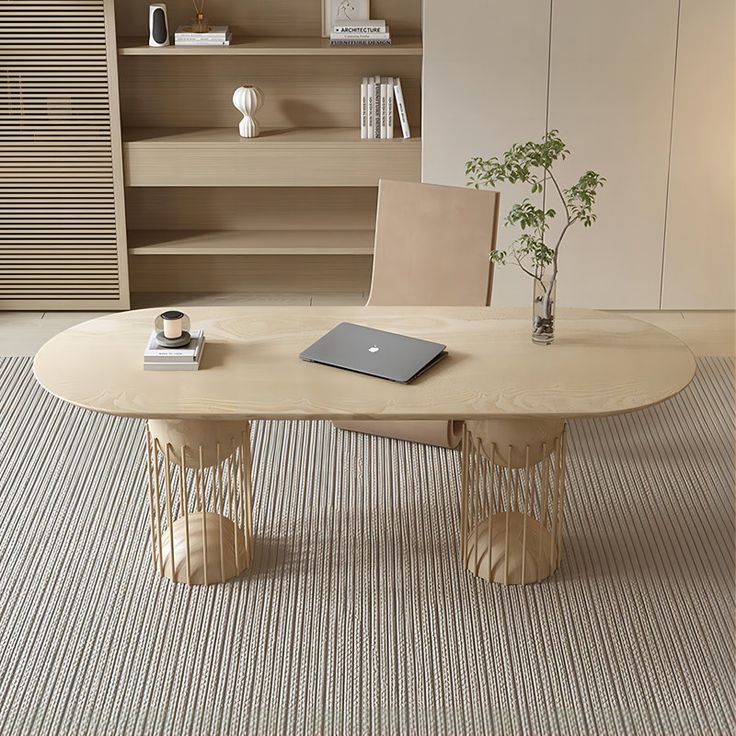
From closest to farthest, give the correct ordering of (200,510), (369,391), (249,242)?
1. (369,391)
2. (200,510)
3. (249,242)

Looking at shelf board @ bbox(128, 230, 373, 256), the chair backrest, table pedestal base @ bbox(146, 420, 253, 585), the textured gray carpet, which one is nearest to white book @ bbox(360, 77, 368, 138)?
shelf board @ bbox(128, 230, 373, 256)

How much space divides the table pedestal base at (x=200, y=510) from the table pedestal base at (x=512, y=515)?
599 millimetres

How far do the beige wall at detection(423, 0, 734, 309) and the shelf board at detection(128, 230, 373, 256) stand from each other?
55cm

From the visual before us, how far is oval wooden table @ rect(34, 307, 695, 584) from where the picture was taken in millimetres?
2611

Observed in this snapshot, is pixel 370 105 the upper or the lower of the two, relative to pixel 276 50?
lower

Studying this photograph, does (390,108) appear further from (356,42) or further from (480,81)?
(480,81)

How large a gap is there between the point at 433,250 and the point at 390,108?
1.33 meters

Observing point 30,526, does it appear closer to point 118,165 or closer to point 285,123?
point 118,165

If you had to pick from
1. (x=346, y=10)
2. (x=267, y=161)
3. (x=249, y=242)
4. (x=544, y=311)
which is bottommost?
(x=249, y=242)

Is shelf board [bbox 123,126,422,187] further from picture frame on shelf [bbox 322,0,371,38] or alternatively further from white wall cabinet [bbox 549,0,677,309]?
white wall cabinet [bbox 549,0,677,309]

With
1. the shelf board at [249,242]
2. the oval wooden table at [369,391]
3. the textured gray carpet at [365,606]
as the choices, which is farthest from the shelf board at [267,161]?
the oval wooden table at [369,391]

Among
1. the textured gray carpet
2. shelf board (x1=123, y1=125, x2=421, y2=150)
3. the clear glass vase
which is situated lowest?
the textured gray carpet

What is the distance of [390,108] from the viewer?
4.76 metres

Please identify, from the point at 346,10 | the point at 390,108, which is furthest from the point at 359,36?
the point at 390,108
